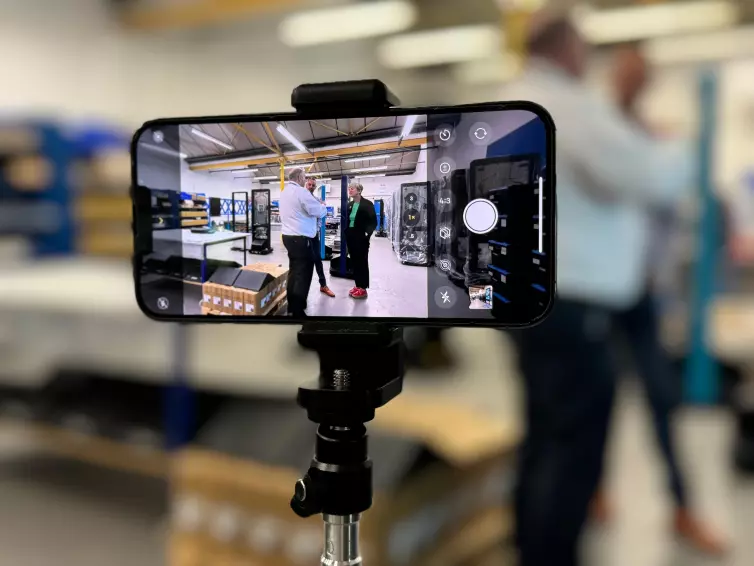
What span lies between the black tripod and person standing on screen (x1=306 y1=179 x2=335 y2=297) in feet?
0.10

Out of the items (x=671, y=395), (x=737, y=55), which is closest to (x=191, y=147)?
(x=671, y=395)

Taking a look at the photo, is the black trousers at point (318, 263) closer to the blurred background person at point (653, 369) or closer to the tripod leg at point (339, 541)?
the tripod leg at point (339, 541)

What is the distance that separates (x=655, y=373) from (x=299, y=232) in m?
1.43

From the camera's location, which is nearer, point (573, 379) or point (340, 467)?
point (340, 467)

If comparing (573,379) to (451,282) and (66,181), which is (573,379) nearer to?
(451,282)

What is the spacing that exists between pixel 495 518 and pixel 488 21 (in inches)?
80.2

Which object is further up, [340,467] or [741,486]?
[340,467]

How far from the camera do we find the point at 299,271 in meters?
0.51

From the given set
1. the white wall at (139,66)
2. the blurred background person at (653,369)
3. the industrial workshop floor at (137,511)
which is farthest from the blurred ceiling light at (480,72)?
the industrial workshop floor at (137,511)

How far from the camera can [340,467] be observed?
19.3 inches

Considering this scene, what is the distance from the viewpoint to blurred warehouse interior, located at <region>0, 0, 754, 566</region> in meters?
1.36

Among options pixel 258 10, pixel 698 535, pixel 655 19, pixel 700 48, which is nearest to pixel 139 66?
pixel 258 10

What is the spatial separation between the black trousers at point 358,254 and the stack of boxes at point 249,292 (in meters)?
0.06

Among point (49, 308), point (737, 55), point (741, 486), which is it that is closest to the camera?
point (49, 308)
